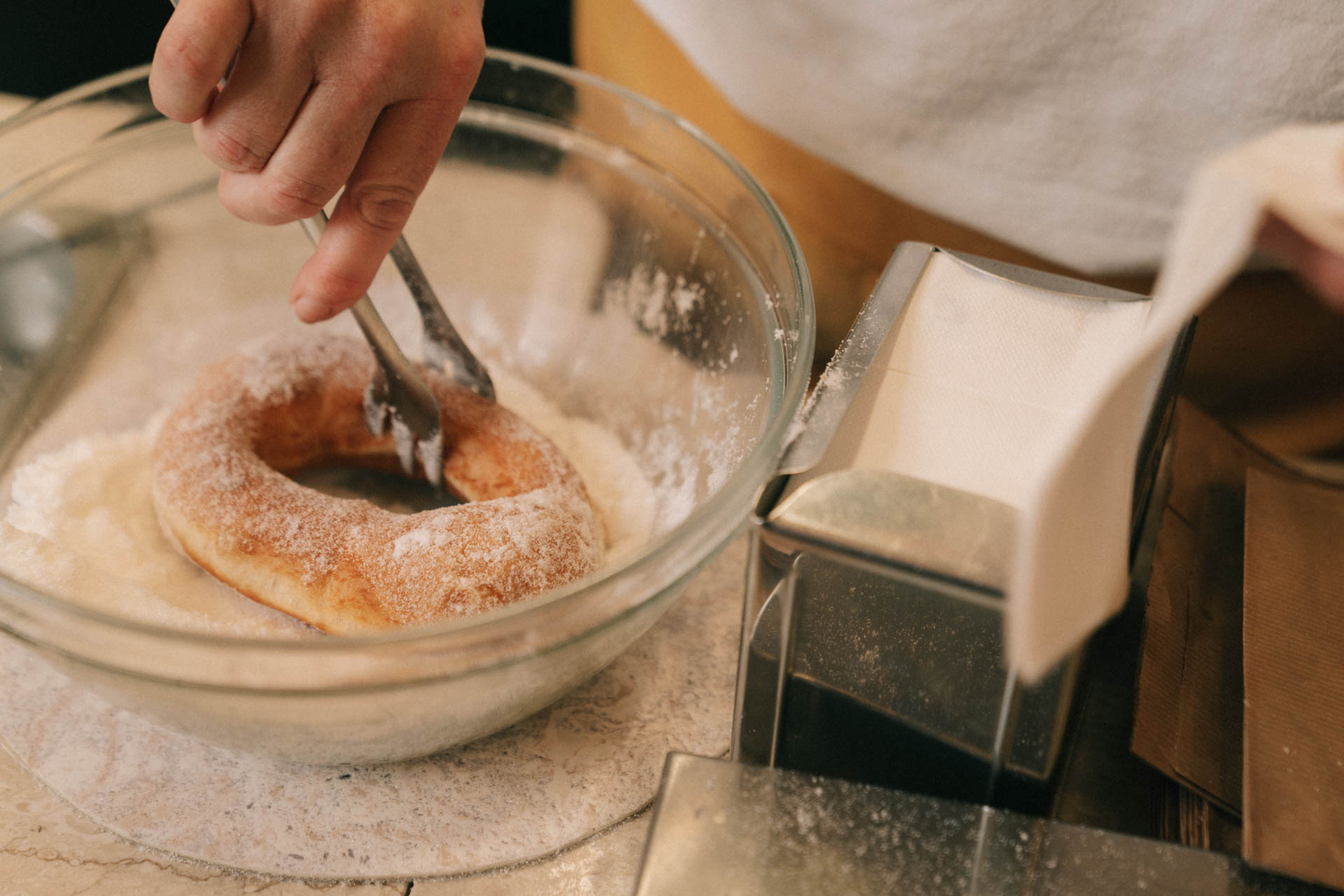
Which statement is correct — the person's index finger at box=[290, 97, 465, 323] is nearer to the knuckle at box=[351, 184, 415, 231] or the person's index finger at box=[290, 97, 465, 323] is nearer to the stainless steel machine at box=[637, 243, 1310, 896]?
the knuckle at box=[351, 184, 415, 231]

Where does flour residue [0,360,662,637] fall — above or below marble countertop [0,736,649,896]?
above

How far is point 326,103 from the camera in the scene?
0.47m

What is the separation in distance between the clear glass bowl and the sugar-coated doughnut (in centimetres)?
7

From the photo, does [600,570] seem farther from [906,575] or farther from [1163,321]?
[1163,321]

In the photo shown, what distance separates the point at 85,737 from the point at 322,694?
0.74 ft

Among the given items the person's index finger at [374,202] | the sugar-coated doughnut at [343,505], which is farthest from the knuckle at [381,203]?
the sugar-coated doughnut at [343,505]

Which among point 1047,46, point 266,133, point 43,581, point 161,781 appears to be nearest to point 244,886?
point 161,781

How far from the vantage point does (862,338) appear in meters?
0.46

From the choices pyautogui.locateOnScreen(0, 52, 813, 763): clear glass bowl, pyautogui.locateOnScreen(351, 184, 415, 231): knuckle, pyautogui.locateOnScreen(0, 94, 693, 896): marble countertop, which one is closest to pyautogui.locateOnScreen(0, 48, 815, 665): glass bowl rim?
pyautogui.locateOnScreen(0, 52, 813, 763): clear glass bowl

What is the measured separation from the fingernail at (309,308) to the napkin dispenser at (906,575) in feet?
0.92

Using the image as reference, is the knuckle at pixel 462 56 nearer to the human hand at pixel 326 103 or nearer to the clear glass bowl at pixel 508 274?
the human hand at pixel 326 103

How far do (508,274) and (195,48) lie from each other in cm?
38

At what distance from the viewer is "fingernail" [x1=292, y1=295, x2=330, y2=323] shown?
1.71 feet

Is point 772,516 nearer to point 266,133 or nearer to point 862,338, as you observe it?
point 862,338
